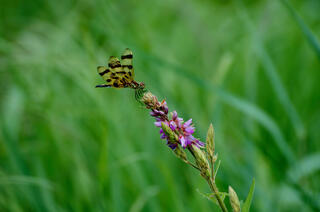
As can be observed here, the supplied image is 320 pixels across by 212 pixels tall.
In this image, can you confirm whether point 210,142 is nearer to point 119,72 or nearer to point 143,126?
point 119,72

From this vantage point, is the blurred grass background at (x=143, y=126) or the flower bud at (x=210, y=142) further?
the blurred grass background at (x=143, y=126)

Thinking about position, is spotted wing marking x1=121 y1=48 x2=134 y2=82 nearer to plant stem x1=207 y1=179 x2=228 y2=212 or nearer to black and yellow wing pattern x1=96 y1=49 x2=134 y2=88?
black and yellow wing pattern x1=96 y1=49 x2=134 y2=88

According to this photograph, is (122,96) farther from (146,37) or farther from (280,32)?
(280,32)

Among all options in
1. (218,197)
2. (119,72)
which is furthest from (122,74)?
(218,197)

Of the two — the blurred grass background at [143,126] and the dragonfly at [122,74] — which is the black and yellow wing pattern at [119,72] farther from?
the blurred grass background at [143,126]

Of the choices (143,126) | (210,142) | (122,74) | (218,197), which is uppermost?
(143,126)

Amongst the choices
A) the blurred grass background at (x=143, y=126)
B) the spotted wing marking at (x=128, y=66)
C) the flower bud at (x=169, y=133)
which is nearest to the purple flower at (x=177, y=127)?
the flower bud at (x=169, y=133)

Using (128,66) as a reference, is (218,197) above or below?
below
